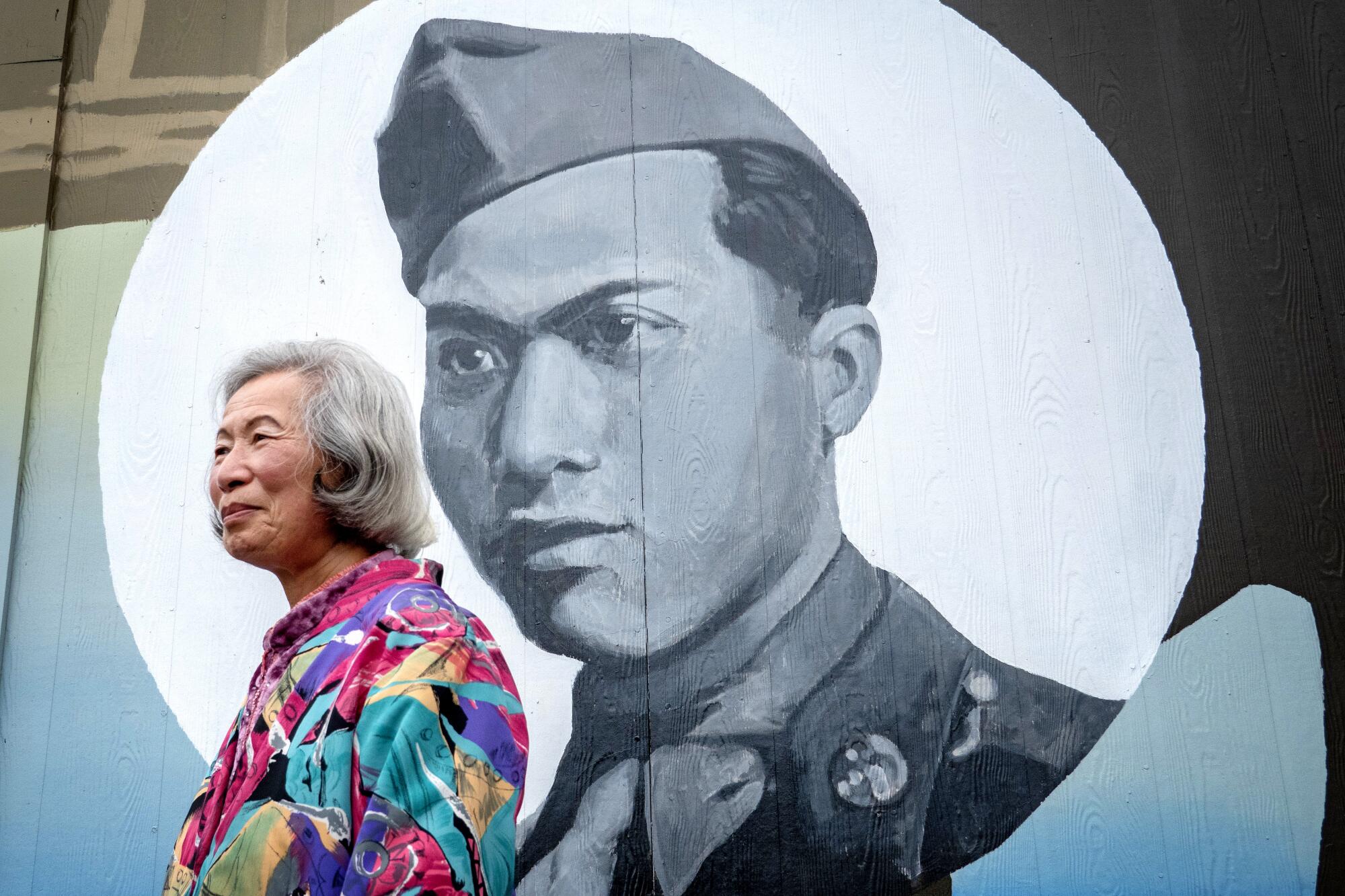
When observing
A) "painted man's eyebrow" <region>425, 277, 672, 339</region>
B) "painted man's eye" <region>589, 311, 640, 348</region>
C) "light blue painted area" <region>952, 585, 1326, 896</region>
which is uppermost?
"painted man's eyebrow" <region>425, 277, 672, 339</region>

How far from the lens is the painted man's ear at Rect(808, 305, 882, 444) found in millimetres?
2479

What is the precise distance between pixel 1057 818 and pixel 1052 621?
15.6 inches

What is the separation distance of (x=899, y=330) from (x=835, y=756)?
3.17ft

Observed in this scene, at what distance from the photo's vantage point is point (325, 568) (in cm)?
150

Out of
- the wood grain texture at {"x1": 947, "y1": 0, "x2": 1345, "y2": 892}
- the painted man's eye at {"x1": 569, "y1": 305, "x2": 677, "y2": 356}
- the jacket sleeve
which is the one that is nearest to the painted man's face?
the painted man's eye at {"x1": 569, "y1": 305, "x2": 677, "y2": 356}

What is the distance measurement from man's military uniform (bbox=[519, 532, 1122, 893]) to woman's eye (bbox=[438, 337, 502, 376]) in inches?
29.7

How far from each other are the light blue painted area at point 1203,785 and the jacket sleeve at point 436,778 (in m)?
1.34

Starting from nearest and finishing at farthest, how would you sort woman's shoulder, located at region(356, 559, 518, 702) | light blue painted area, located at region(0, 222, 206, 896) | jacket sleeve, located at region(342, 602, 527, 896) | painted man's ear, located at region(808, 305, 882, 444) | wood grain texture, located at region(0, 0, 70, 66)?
jacket sleeve, located at region(342, 602, 527, 896)
woman's shoulder, located at region(356, 559, 518, 702)
light blue painted area, located at region(0, 222, 206, 896)
painted man's ear, located at region(808, 305, 882, 444)
wood grain texture, located at region(0, 0, 70, 66)

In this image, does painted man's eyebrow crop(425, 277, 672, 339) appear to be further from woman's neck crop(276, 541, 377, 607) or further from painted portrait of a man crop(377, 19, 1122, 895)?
woman's neck crop(276, 541, 377, 607)

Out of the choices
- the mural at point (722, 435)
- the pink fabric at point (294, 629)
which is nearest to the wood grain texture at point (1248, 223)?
the mural at point (722, 435)

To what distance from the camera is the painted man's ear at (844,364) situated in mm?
2479

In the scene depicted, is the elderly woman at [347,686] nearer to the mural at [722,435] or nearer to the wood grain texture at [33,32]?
the mural at [722,435]

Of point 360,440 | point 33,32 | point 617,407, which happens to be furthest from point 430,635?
point 33,32

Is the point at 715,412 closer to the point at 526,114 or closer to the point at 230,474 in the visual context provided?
the point at 526,114
